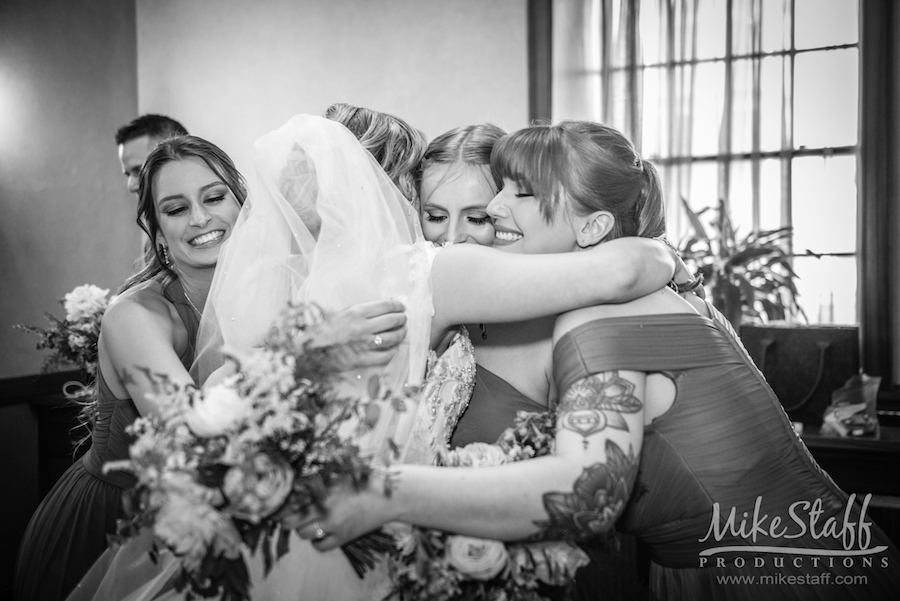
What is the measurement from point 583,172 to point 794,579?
97 centimetres

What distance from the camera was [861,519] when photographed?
1.66 m

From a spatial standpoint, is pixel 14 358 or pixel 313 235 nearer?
pixel 313 235

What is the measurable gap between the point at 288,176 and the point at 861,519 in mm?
1524

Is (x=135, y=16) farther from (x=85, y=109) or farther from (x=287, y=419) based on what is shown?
(x=287, y=419)

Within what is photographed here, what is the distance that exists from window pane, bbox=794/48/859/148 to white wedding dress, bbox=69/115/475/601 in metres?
3.17

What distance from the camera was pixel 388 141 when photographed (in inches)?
82.0

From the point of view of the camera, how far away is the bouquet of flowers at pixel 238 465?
1190mm

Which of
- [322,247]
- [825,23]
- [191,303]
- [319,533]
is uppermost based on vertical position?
[825,23]

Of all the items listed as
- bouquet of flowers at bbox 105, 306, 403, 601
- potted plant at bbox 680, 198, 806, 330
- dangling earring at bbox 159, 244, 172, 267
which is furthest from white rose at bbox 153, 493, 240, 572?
potted plant at bbox 680, 198, 806, 330

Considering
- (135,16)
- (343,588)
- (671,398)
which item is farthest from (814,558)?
(135,16)

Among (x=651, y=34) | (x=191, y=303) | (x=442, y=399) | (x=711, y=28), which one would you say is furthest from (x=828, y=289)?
(x=191, y=303)

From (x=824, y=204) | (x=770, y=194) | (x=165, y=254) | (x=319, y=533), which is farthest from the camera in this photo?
(x=770, y=194)

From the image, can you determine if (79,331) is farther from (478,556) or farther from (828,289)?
(828,289)

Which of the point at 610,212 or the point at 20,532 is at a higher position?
the point at 610,212
